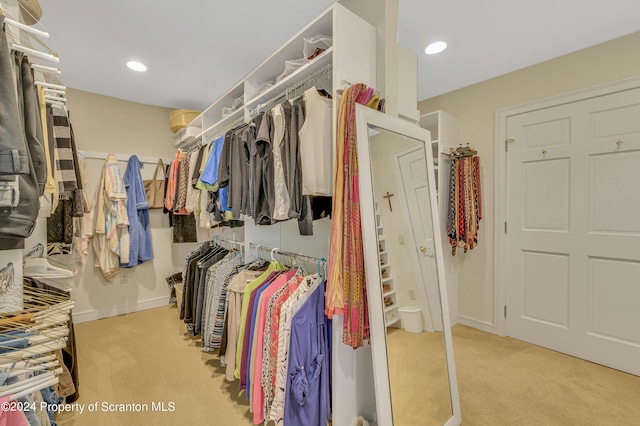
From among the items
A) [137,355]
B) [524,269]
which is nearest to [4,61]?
[137,355]

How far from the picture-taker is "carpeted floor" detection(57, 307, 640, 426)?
5.72 feet

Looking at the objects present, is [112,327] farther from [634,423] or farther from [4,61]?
[634,423]

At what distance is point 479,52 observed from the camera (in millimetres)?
2383

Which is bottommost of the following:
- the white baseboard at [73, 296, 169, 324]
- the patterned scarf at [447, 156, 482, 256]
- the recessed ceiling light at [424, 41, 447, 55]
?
the white baseboard at [73, 296, 169, 324]

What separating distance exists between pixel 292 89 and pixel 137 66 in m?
1.78

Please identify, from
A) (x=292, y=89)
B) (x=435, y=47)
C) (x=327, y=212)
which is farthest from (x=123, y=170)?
(x=435, y=47)

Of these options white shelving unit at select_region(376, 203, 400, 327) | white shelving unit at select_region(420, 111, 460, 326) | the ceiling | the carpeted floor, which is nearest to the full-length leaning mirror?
white shelving unit at select_region(376, 203, 400, 327)

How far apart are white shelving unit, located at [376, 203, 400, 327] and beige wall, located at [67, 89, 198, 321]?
337 centimetres

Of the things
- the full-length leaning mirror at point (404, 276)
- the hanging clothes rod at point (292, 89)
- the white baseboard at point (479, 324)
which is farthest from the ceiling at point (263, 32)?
the white baseboard at point (479, 324)

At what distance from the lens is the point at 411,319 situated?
4.99 feet

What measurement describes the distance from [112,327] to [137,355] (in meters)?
0.91

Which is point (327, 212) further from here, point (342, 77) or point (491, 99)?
point (491, 99)

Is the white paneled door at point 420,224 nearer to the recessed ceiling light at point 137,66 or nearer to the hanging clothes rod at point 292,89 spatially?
the hanging clothes rod at point 292,89

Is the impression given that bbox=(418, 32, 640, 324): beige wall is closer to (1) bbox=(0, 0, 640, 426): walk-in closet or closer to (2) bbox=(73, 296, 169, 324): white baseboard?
(1) bbox=(0, 0, 640, 426): walk-in closet
